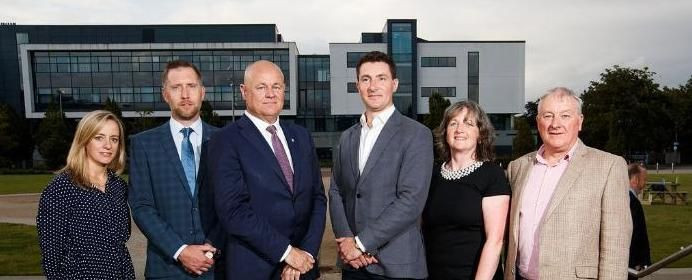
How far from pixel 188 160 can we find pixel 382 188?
1404mm

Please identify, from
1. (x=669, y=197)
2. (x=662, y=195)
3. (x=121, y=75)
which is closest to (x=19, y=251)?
(x=662, y=195)

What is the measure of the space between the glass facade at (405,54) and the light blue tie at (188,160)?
5176 cm

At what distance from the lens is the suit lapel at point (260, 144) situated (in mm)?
2957

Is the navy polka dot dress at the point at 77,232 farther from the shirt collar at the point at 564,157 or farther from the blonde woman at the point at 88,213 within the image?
the shirt collar at the point at 564,157

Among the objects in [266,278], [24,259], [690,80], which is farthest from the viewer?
[690,80]

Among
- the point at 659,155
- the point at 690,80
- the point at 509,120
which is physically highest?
the point at 690,80

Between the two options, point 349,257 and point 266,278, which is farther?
point 349,257

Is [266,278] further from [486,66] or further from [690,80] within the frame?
[690,80]

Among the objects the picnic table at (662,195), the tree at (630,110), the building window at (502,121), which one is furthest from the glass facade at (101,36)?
the picnic table at (662,195)

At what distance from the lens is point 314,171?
3230 mm

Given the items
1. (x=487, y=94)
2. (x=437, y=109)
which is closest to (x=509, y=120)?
(x=487, y=94)

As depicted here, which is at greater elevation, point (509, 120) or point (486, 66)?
point (486, 66)

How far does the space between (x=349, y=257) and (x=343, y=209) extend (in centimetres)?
35

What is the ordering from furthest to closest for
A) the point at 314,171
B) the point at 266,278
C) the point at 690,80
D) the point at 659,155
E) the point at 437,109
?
the point at 690,80 → the point at 659,155 → the point at 437,109 → the point at 314,171 → the point at 266,278
